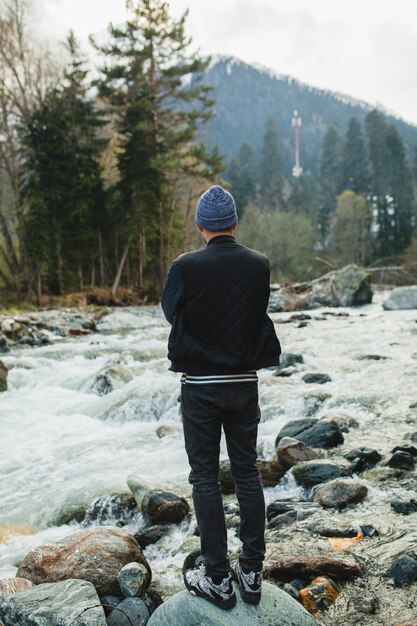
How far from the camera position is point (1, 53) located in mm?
23312

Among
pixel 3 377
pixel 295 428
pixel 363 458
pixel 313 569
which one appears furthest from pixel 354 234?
pixel 313 569

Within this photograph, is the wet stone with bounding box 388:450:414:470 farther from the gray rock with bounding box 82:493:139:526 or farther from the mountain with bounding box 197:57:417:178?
the mountain with bounding box 197:57:417:178

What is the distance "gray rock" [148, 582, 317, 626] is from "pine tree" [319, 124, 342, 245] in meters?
62.4

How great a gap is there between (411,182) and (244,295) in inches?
2281

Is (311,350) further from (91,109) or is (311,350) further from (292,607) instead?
(91,109)

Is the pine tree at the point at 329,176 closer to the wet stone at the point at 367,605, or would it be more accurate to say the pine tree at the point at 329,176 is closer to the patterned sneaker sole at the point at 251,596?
the wet stone at the point at 367,605

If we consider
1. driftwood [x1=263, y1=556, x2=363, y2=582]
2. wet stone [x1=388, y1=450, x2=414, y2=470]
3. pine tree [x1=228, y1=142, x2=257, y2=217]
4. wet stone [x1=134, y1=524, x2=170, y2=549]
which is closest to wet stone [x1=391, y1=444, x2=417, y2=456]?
wet stone [x1=388, y1=450, x2=414, y2=470]

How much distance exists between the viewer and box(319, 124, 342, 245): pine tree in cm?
6444

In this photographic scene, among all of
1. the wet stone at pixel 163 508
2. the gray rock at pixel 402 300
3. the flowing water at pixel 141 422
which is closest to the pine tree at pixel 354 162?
the gray rock at pixel 402 300

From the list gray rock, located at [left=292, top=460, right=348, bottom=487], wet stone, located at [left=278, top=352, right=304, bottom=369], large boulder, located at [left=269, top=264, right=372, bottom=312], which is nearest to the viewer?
gray rock, located at [left=292, top=460, right=348, bottom=487]

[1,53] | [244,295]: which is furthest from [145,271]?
[244,295]

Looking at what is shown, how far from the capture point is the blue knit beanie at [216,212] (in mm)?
2678

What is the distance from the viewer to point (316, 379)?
28.8 feet

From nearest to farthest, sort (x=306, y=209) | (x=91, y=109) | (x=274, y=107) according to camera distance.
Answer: (x=91, y=109) < (x=306, y=209) < (x=274, y=107)
